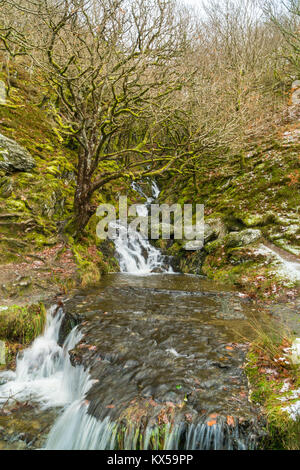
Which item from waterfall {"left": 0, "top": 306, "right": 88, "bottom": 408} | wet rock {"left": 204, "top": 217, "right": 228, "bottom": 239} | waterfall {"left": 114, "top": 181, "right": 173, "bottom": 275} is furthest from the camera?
wet rock {"left": 204, "top": 217, "right": 228, "bottom": 239}

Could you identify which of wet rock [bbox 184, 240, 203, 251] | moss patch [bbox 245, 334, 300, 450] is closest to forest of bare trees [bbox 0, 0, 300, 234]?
wet rock [bbox 184, 240, 203, 251]

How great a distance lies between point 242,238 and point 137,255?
4.21 m

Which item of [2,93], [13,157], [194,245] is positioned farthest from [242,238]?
[2,93]

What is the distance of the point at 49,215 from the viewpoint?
9336 mm

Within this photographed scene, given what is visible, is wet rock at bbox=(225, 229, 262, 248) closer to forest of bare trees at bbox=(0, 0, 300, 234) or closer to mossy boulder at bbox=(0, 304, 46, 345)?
forest of bare trees at bbox=(0, 0, 300, 234)

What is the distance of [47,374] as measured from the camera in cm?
513

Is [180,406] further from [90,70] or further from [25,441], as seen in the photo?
[90,70]

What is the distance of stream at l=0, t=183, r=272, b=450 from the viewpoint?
3002 millimetres

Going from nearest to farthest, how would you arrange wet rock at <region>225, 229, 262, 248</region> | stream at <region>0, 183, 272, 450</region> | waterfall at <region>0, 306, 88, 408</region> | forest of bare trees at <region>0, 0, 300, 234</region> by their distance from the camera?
1. stream at <region>0, 183, 272, 450</region>
2. waterfall at <region>0, 306, 88, 408</region>
3. forest of bare trees at <region>0, 0, 300, 234</region>
4. wet rock at <region>225, 229, 262, 248</region>

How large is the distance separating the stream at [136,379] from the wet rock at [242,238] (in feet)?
10.2

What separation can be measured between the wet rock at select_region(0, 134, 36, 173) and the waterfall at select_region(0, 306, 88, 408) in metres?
5.76

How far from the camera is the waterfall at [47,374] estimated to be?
440 centimetres

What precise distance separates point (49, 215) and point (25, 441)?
6.88 meters
